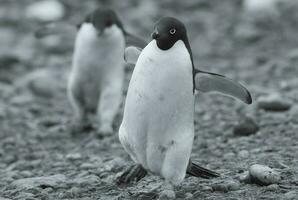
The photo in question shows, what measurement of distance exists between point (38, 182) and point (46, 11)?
6.90 meters

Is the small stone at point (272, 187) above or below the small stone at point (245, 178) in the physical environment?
below

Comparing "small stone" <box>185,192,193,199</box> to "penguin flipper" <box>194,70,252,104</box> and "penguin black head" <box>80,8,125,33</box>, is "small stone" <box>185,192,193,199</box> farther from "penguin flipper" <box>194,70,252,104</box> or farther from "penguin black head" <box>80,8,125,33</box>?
"penguin black head" <box>80,8,125,33</box>

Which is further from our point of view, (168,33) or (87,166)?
(87,166)

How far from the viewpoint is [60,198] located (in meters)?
4.03

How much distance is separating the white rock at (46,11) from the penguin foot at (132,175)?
684 centimetres

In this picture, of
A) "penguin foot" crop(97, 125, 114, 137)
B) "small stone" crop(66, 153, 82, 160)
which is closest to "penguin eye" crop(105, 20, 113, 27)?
"penguin foot" crop(97, 125, 114, 137)

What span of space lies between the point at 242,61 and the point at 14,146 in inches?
141

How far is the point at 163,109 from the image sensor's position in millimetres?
3867

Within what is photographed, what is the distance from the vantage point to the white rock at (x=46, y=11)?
424 inches

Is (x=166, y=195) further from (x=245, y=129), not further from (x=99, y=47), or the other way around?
(x=99, y=47)

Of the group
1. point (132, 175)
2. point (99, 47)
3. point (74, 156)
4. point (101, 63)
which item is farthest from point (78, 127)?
point (132, 175)

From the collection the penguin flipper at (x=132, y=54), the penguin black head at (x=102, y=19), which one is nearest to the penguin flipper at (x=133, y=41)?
the penguin black head at (x=102, y=19)

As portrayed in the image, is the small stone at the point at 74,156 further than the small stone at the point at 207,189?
Yes

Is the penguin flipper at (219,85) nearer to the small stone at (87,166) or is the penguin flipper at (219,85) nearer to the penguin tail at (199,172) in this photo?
the penguin tail at (199,172)
